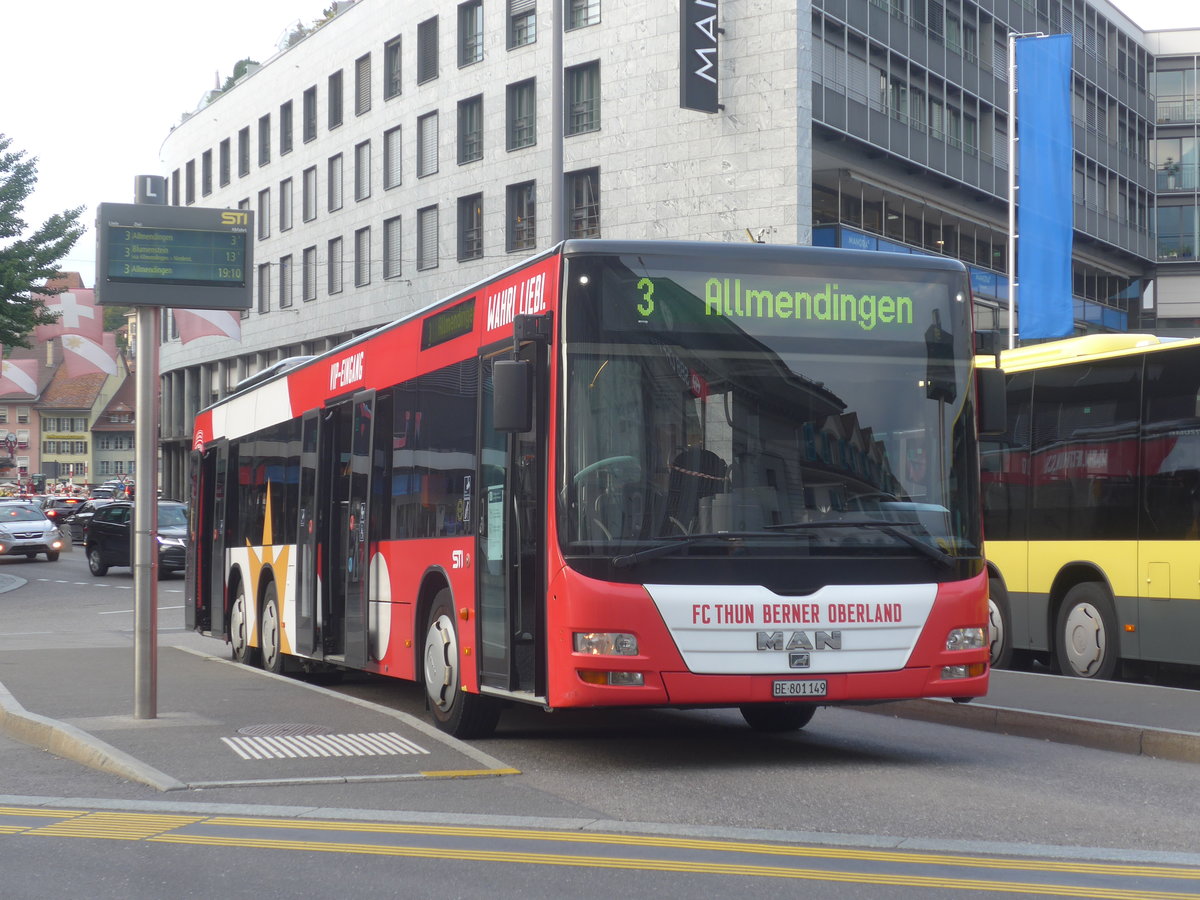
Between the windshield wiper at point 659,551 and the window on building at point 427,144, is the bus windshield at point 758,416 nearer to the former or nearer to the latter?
the windshield wiper at point 659,551

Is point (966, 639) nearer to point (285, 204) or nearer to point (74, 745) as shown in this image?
point (74, 745)

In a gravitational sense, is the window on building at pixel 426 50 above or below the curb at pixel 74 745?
above

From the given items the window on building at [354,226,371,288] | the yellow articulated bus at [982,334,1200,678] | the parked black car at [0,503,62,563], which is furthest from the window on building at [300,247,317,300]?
the yellow articulated bus at [982,334,1200,678]

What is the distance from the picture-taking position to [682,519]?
8.70 m

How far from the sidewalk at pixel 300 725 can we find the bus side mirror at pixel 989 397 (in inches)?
90.9

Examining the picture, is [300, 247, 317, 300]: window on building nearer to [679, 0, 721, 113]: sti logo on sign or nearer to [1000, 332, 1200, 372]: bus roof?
[679, 0, 721, 113]: sti logo on sign

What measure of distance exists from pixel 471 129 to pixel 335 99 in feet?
33.1

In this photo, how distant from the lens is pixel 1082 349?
48.3 feet

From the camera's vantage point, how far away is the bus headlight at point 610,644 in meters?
8.59

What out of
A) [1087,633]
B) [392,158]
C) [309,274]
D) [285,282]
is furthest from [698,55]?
[285,282]

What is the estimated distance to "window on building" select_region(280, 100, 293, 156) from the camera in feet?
190

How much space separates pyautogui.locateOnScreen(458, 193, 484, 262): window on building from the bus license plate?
36418mm

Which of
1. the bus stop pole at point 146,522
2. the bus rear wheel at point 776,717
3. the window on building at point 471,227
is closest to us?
the bus stop pole at point 146,522

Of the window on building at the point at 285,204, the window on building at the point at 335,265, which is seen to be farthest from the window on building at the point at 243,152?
the window on building at the point at 335,265
